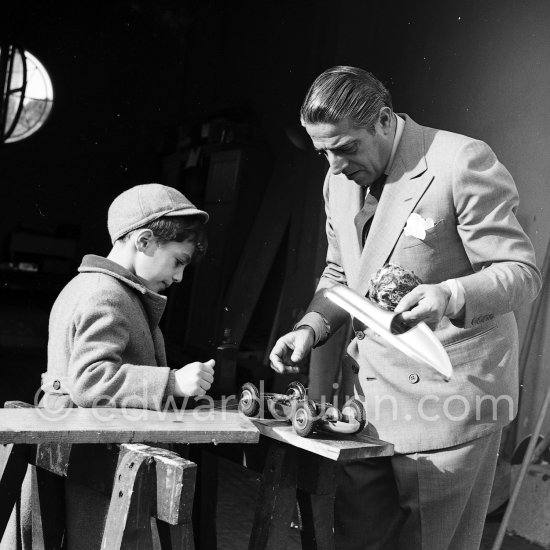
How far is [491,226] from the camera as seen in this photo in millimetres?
2170

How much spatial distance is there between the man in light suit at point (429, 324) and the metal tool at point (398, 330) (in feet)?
0.41

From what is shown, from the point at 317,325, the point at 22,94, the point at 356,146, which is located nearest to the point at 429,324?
the point at 317,325

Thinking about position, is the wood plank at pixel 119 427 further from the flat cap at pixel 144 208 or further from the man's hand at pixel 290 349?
the flat cap at pixel 144 208

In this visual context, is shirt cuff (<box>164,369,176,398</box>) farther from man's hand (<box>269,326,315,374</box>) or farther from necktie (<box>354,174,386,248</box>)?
necktie (<box>354,174,386,248</box>)

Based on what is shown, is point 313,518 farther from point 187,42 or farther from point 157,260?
point 187,42

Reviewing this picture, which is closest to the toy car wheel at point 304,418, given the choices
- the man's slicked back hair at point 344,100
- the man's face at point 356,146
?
the man's face at point 356,146

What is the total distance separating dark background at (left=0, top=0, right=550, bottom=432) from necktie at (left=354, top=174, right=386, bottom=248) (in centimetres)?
196

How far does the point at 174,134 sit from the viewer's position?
15.9 ft

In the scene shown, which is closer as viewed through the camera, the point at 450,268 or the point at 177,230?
the point at 450,268

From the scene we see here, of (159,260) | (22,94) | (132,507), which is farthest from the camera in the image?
(22,94)

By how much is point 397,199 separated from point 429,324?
1.14 ft

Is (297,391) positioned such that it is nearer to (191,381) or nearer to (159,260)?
(191,381)

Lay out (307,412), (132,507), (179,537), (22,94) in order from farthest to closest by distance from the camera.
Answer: (22,94)
(307,412)
(179,537)
(132,507)

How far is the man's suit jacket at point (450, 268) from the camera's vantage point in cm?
220
